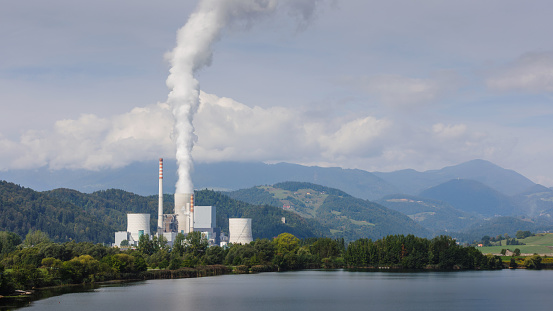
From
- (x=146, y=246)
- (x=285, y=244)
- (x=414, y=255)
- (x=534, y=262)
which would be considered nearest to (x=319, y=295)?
(x=146, y=246)

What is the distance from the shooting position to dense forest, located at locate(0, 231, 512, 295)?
4003 inches

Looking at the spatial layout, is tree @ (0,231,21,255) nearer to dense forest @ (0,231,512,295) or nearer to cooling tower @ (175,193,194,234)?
dense forest @ (0,231,512,295)

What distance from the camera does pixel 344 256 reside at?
517 feet

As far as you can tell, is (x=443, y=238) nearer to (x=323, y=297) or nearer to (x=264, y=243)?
(x=264, y=243)

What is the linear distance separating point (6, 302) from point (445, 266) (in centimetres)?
10003

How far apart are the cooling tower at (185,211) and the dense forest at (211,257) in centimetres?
3290

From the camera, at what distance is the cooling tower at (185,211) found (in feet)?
639

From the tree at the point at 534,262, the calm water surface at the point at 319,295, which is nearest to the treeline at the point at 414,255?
the tree at the point at 534,262

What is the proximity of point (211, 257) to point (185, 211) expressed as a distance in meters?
59.0

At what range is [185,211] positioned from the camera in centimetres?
19775

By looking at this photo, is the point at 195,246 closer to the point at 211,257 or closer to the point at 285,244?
the point at 211,257

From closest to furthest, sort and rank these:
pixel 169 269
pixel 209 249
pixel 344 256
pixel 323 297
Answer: pixel 323 297, pixel 169 269, pixel 209 249, pixel 344 256

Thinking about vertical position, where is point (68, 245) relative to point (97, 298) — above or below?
above

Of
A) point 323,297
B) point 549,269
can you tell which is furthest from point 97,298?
point 549,269
